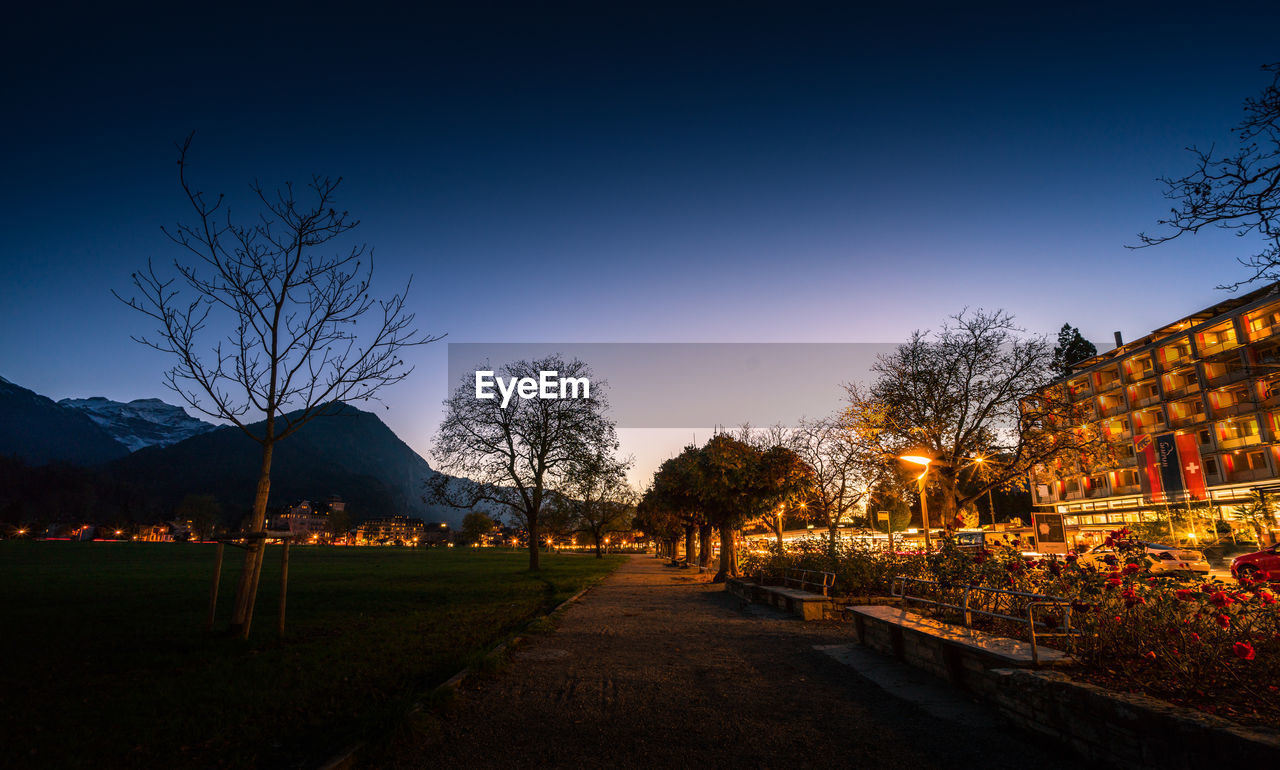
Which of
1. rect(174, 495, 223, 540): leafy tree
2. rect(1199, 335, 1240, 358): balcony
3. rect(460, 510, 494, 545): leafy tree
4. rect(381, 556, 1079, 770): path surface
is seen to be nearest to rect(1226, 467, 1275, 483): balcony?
rect(1199, 335, 1240, 358): balcony

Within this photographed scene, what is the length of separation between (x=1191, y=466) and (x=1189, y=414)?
5.73 m

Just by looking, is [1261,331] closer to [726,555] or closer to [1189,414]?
[1189,414]

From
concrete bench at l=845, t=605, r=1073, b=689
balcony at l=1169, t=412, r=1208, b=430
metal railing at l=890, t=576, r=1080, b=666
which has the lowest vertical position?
concrete bench at l=845, t=605, r=1073, b=689

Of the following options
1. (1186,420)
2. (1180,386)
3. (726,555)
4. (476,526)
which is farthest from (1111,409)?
(476,526)

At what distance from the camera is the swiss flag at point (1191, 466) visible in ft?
174

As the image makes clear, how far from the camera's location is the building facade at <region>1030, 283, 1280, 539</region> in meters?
48.5

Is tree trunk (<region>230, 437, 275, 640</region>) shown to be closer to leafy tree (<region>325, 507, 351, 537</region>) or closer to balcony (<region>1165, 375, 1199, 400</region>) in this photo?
balcony (<region>1165, 375, 1199, 400</region>)

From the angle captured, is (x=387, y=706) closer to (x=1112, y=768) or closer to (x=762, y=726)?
(x=762, y=726)

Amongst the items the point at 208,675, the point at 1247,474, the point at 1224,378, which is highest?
the point at 1224,378

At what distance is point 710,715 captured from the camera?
19.7 ft

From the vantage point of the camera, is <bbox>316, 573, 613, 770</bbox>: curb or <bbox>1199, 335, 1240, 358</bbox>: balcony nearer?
<bbox>316, 573, 613, 770</bbox>: curb

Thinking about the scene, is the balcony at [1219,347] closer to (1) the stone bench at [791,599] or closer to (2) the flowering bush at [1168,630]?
(1) the stone bench at [791,599]

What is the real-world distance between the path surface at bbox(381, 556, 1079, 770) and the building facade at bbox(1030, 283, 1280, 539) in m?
46.2

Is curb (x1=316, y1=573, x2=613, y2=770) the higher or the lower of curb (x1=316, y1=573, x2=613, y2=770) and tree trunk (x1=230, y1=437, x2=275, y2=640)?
the lower
